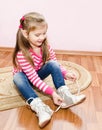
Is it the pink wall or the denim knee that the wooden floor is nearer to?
the denim knee

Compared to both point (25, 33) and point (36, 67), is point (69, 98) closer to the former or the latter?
point (36, 67)

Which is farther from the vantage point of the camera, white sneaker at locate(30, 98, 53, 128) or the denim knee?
the denim knee

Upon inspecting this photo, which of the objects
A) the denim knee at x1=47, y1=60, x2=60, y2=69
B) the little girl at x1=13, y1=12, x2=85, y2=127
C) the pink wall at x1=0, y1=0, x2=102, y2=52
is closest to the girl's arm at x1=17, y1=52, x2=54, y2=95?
the little girl at x1=13, y1=12, x2=85, y2=127

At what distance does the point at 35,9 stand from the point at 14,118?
1.19m

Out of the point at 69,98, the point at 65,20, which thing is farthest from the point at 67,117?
the point at 65,20

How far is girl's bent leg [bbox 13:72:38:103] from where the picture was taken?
1.18m

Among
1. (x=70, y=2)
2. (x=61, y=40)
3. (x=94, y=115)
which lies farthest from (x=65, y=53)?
(x=94, y=115)

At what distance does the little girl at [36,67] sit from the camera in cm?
117

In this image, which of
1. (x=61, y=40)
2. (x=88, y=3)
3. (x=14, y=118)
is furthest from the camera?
(x=61, y=40)

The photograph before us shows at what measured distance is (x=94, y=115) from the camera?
1154mm

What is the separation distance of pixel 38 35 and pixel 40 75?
0.89ft

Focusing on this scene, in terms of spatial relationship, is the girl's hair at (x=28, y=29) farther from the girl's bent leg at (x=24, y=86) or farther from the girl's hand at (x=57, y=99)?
the girl's hand at (x=57, y=99)

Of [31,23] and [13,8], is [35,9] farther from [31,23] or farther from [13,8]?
[31,23]

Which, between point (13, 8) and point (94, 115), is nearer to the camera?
point (94, 115)
